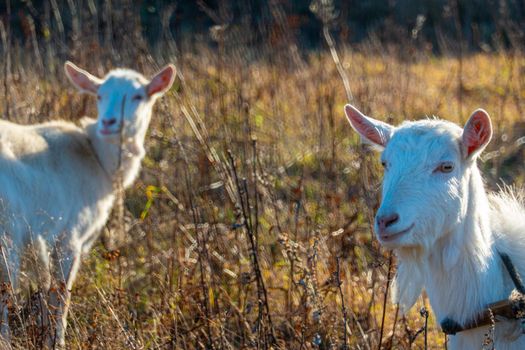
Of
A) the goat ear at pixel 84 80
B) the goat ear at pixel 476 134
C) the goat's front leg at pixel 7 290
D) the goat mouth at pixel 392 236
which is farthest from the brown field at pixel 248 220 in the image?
the goat ear at pixel 476 134

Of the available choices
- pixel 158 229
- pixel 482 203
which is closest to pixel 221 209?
pixel 158 229

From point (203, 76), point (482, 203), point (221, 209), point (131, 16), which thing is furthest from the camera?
point (203, 76)

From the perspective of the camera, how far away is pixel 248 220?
5504 mm

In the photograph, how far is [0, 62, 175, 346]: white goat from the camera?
5.33 m

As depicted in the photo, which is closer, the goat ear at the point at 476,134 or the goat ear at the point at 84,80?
the goat ear at the point at 476,134

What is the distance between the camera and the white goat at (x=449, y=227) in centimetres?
342

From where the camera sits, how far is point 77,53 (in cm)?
793

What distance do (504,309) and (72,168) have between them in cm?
346

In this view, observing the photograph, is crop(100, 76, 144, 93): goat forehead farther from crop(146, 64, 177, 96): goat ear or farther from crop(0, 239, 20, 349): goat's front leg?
crop(0, 239, 20, 349): goat's front leg

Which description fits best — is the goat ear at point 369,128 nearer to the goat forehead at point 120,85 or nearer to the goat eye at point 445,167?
the goat eye at point 445,167

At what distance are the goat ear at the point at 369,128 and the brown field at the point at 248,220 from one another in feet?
1.74

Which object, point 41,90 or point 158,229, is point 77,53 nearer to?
point 41,90

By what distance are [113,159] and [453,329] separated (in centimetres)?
343

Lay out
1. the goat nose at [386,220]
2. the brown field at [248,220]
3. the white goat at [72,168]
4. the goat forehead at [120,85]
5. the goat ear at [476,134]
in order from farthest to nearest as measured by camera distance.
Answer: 1. the goat forehead at [120,85]
2. the white goat at [72,168]
3. the brown field at [248,220]
4. the goat ear at [476,134]
5. the goat nose at [386,220]
